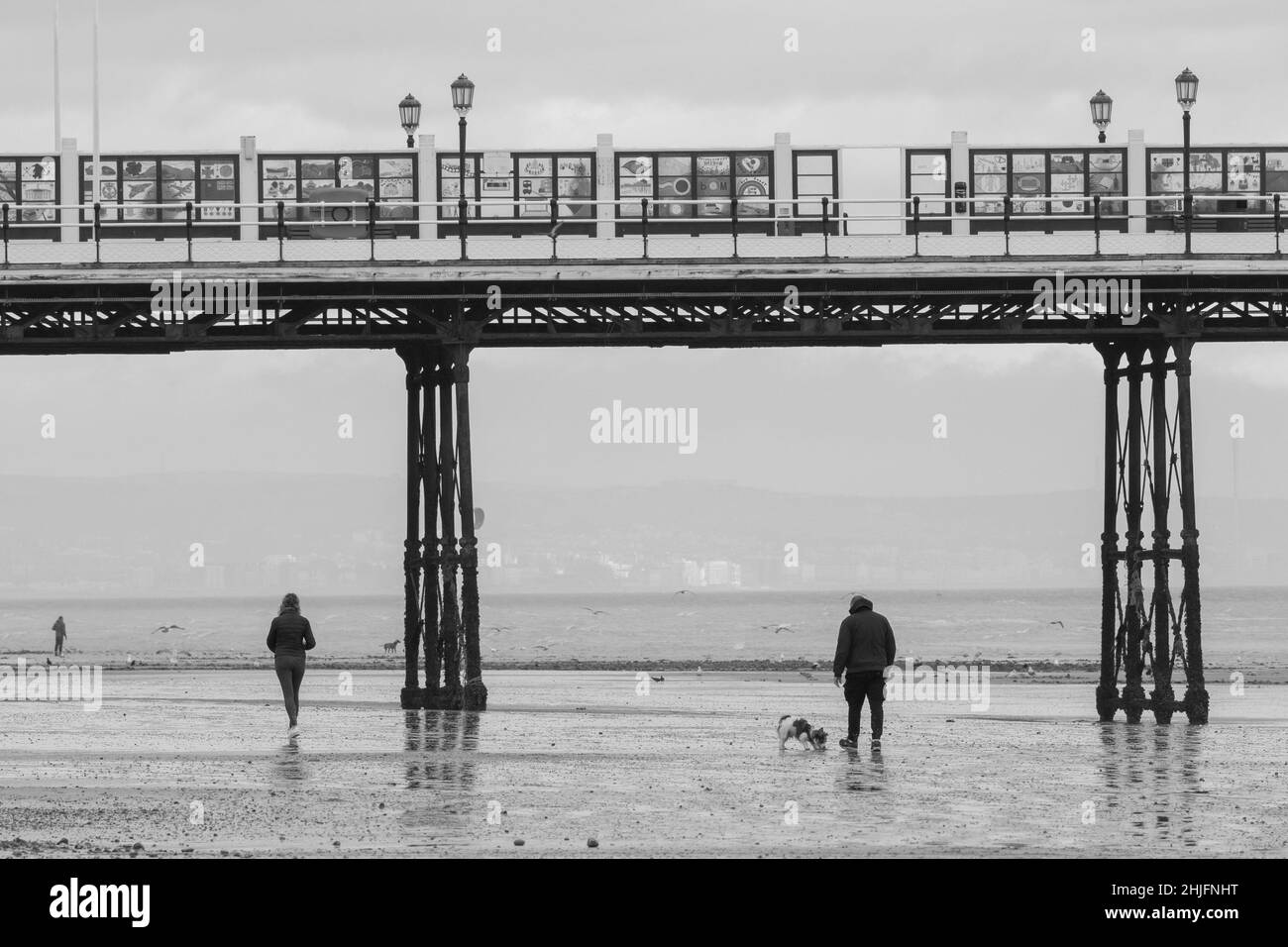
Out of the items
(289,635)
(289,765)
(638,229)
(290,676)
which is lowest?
(289,765)

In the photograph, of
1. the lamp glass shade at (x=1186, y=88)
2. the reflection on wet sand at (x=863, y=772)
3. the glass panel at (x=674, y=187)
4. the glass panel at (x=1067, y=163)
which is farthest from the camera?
the glass panel at (x=1067, y=163)

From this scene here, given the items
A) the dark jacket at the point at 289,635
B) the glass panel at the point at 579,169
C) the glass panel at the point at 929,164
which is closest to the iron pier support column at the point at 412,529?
the glass panel at the point at 579,169

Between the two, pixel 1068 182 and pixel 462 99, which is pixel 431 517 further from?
pixel 1068 182

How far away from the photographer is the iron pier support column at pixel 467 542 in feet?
107

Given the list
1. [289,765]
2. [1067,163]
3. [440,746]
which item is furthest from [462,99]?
[289,765]

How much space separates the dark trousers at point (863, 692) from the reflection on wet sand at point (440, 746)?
14.7 ft

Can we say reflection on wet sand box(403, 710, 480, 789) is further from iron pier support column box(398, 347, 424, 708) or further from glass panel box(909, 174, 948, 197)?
glass panel box(909, 174, 948, 197)

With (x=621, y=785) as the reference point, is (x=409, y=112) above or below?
above

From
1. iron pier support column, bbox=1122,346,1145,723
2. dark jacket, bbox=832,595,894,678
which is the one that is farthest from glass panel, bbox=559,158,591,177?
dark jacket, bbox=832,595,894,678

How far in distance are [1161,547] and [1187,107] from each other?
6.49m

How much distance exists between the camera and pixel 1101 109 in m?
34.0

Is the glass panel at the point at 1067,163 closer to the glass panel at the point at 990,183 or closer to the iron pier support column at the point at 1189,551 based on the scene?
the glass panel at the point at 990,183
